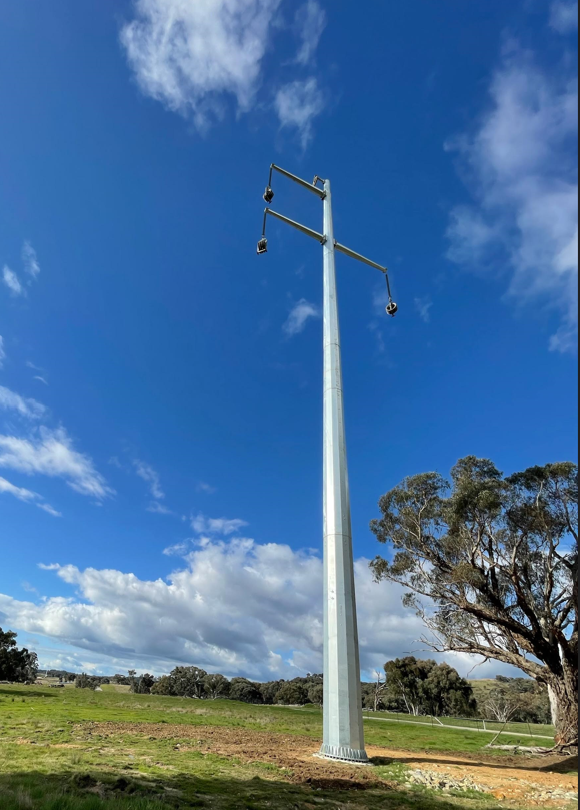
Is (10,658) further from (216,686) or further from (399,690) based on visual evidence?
(399,690)

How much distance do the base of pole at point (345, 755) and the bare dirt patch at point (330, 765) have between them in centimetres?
30

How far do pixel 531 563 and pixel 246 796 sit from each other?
81.5ft

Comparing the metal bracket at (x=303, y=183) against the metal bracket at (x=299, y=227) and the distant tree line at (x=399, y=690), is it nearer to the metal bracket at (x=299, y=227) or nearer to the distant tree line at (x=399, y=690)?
the metal bracket at (x=299, y=227)

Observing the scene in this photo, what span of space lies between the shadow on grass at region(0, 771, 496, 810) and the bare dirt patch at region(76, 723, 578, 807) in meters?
0.96

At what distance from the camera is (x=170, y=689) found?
95938 millimetres

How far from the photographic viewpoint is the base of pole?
43.3 ft

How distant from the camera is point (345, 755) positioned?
1324 cm

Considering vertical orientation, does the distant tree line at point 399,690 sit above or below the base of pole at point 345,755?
below

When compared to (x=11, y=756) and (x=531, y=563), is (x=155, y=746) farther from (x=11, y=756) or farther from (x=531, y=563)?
(x=531, y=563)

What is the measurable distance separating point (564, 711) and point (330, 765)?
18.2 m

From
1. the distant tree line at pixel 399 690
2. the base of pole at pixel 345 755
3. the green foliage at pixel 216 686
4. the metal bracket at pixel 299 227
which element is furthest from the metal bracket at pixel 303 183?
the green foliage at pixel 216 686

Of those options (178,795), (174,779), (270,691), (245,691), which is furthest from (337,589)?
(270,691)

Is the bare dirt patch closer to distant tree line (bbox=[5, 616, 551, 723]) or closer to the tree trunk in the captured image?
the tree trunk

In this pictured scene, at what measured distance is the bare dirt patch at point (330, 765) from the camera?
11.2 meters
